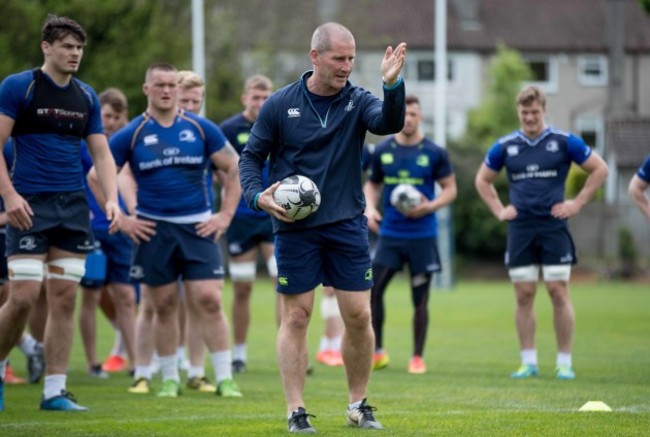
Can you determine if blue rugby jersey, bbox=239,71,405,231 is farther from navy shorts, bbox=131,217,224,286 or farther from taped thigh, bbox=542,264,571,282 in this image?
taped thigh, bbox=542,264,571,282

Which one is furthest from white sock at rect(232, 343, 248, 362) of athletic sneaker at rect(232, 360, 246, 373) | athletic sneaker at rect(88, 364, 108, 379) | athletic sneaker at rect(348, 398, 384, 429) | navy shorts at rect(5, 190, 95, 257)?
athletic sneaker at rect(348, 398, 384, 429)

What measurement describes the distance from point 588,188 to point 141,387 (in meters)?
4.96

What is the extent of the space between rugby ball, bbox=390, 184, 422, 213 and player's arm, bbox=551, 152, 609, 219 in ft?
5.35

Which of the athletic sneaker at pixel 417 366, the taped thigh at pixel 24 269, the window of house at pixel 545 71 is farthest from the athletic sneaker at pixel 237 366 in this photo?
the window of house at pixel 545 71

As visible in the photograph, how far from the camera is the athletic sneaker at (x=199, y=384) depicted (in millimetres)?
11227

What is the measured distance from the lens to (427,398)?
10.3m

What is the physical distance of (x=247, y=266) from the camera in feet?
44.1

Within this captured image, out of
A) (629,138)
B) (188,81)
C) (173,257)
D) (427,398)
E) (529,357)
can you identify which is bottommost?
(427,398)

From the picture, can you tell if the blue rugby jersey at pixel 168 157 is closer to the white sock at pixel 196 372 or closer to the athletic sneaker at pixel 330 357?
the white sock at pixel 196 372

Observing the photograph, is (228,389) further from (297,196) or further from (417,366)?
(297,196)

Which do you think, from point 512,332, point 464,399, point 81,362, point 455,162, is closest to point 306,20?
point 455,162

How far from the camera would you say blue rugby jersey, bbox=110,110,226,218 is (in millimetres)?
10633

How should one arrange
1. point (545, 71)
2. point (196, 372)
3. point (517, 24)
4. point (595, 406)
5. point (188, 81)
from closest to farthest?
point (595, 406)
point (196, 372)
point (188, 81)
point (545, 71)
point (517, 24)

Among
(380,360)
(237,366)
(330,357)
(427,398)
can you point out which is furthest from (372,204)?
(427,398)
